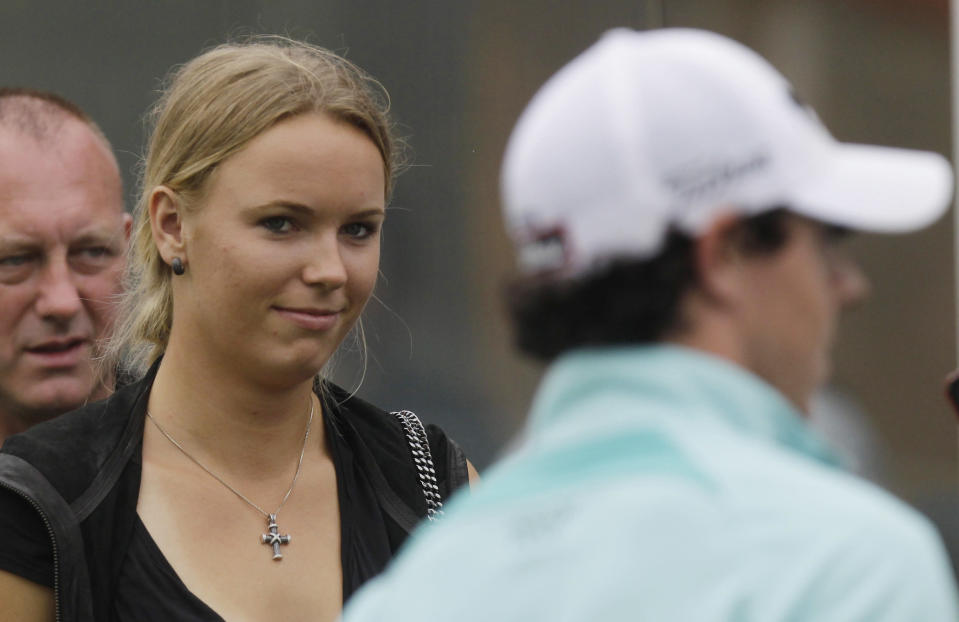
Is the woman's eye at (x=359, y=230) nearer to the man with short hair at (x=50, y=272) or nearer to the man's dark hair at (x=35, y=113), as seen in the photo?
the man with short hair at (x=50, y=272)

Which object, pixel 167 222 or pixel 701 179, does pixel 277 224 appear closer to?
pixel 167 222

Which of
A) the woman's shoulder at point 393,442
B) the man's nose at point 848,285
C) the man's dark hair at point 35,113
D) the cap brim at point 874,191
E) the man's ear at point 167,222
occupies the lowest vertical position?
the woman's shoulder at point 393,442

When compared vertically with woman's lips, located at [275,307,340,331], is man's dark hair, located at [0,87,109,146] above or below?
above

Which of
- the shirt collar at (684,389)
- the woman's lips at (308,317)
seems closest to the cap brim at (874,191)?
the shirt collar at (684,389)

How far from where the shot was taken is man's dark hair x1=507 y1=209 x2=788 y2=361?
1248 millimetres

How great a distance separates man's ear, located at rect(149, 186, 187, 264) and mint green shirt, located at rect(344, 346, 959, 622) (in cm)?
149

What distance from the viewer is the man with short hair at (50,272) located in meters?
3.01

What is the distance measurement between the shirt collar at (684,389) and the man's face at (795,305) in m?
0.02

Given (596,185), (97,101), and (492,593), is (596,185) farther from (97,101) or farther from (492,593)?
(97,101)

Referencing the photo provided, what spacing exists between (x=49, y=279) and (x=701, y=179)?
208cm

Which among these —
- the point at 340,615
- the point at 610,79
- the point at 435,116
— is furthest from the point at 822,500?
the point at 435,116

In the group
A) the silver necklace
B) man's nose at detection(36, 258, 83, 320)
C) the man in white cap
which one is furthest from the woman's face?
the man in white cap

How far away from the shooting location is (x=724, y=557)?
3.55ft

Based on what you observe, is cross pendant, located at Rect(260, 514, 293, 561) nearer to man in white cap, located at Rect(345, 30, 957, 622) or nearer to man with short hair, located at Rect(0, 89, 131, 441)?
man with short hair, located at Rect(0, 89, 131, 441)
